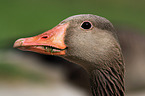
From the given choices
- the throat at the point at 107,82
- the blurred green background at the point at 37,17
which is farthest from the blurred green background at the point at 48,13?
the throat at the point at 107,82

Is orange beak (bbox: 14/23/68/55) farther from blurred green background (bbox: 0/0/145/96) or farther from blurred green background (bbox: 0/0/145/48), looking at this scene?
blurred green background (bbox: 0/0/145/48)

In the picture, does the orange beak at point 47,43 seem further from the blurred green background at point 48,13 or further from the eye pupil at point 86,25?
the blurred green background at point 48,13

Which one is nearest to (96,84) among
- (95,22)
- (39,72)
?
(95,22)

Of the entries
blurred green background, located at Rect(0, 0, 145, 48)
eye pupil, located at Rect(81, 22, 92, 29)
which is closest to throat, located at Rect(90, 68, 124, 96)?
eye pupil, located at Rect(81, 22, 92, 29)

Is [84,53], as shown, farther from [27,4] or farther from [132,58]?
[27,4]

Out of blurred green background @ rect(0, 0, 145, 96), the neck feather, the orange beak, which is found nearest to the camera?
the orange beak

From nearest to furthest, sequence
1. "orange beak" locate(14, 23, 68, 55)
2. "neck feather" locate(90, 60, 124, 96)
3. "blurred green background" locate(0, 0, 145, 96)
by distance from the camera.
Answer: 1. "orange beak" locate(14, 23, 68, 55)
2. "neck feather" locate(90, 60, 124, 96)
3. "blurred green background" locate(0, 0, 145, 96)
